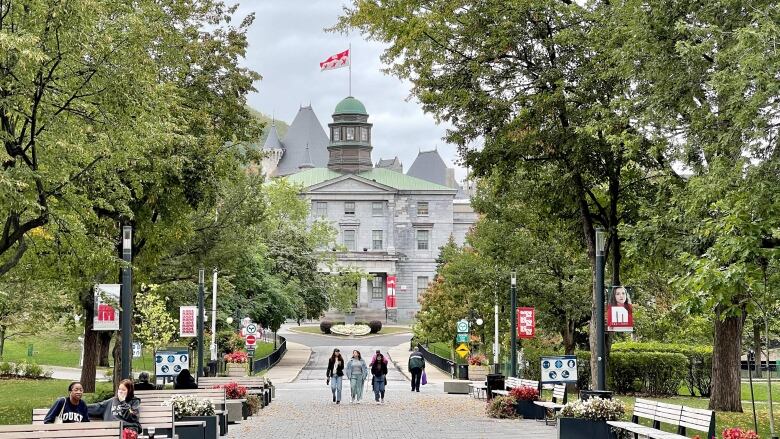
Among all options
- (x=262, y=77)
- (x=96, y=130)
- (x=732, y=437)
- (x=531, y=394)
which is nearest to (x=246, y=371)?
(x=262, y=77)

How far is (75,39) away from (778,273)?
1150 cm

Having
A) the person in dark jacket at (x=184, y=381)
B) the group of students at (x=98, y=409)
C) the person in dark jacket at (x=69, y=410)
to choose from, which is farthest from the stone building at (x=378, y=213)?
the person in dark jacket at (x=69, y=410)

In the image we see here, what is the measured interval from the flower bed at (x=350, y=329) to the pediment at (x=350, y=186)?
24.7m

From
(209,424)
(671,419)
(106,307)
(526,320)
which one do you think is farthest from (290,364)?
(671,419)

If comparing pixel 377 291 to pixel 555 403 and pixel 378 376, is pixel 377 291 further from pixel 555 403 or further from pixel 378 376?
pixel 555 403

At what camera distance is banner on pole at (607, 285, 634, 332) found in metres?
22.8

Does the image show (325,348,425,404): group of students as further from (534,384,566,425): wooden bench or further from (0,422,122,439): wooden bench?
(0,422,122,439): wooden bench

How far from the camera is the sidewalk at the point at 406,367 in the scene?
54.7 m

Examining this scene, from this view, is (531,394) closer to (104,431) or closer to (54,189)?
(54,189)

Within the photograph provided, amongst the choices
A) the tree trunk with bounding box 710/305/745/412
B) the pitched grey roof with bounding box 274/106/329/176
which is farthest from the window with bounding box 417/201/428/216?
the tree trunk with bounding box 710/305/745/412

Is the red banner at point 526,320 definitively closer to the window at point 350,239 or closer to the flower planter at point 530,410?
the flower planter at point 530,410

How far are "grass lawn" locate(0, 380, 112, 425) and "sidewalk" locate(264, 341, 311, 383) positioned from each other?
12124 millimetres

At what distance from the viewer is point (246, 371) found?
49.1 metres

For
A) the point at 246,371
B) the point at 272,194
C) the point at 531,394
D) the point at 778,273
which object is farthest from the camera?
the point at 272,194
